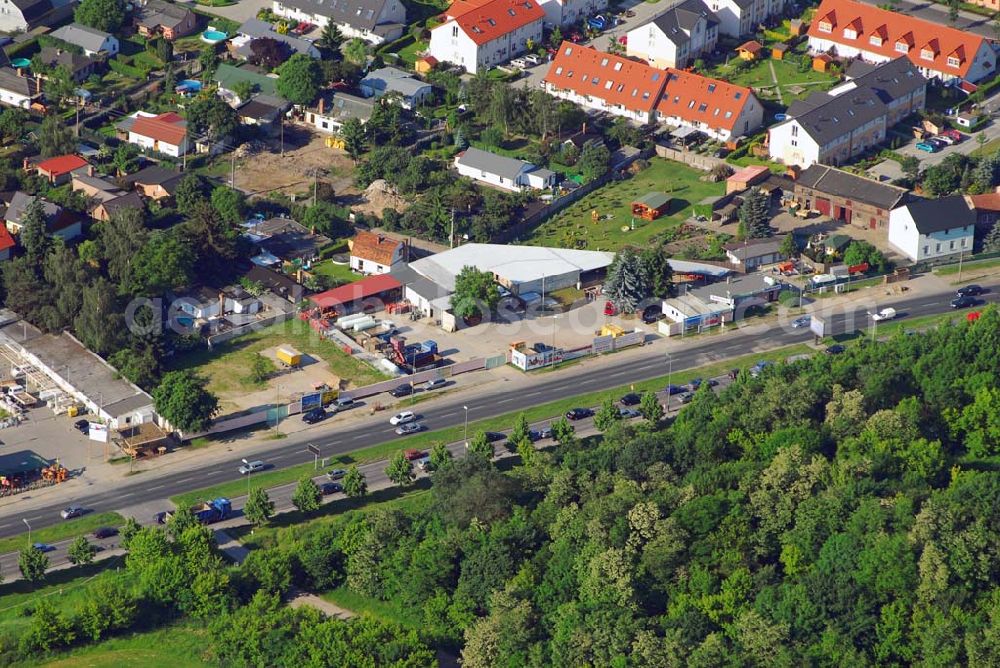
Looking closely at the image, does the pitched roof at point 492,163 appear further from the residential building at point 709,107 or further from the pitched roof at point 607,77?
the residential building at point 709,107

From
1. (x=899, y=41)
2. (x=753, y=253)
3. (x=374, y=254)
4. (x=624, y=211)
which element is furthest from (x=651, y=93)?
(x=374, y=254)

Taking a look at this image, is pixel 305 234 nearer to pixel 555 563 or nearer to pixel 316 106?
pixel 316 106

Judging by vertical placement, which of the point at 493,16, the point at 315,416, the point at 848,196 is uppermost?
the point at 848,196

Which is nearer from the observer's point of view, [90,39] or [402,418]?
[402,418]

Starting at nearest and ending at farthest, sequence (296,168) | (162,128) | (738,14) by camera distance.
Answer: (296,168)
(162,128)
(738,14)

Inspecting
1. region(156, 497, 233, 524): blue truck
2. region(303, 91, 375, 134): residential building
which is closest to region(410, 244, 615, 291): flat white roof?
region(303, 91, 375, 134): residential building

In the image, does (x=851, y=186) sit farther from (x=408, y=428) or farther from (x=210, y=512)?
(x=210, y=512)

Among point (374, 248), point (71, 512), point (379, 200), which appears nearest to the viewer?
point (71, 512)
